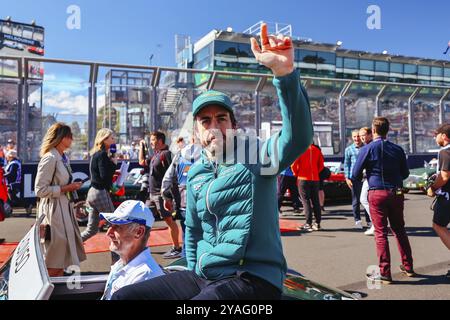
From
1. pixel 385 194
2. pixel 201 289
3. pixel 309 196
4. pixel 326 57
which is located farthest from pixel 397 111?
pixel 326 57

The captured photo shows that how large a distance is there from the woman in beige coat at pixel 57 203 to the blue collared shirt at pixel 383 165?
3.55 meters

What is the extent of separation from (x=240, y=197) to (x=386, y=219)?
3574 mm

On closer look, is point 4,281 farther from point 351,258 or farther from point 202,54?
point 202,54

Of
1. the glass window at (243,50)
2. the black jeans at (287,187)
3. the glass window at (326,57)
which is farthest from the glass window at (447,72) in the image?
the black jeans at (287,187)

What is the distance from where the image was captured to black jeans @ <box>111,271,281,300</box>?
6.17 ft

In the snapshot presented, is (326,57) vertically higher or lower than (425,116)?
higher

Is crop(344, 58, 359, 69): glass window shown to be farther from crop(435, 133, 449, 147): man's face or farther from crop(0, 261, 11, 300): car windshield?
crop(0, 261, 11, 300): car windshield

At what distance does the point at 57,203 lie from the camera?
4.35 m

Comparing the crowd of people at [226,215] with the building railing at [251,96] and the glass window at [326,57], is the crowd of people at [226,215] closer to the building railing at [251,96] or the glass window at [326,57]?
the building railing at [251,96]

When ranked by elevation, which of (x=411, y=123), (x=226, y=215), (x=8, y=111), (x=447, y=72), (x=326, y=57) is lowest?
(x=226, y=215)

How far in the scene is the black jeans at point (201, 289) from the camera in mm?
1880

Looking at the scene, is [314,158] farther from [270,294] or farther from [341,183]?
[270,294]

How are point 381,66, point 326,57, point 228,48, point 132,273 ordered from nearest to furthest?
point 132,273
point 228,48
point 326,57
point 381,66

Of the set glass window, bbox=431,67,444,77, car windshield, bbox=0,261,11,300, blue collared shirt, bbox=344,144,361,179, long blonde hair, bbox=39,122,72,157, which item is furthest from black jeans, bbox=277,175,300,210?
glass window, bbox=431,67,444,77
